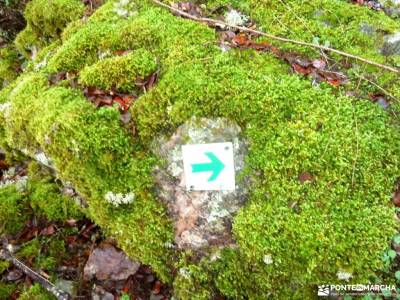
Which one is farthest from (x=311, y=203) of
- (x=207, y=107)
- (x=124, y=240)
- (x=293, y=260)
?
(x=124, y=240)

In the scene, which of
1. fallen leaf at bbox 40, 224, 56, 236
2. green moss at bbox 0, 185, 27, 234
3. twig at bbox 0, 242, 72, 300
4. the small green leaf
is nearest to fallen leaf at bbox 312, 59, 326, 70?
the small green leaf

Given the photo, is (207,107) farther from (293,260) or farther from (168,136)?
(293,260)

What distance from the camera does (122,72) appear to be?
3393 mm

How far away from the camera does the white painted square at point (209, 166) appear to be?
9.84 ft

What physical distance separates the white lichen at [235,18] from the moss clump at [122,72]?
90cm

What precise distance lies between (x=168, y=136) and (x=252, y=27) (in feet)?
4.63

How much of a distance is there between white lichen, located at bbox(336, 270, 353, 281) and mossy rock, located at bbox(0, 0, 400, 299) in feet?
0.08

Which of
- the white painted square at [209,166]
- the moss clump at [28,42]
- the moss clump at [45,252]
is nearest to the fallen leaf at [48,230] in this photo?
the moss clump at [45,252]

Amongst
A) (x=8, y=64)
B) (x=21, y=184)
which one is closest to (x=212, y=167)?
(x=21, y=184)

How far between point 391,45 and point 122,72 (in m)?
2.45

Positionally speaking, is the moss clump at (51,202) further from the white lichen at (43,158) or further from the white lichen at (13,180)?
the white lichen at (43,158)

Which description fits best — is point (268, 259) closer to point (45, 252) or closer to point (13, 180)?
point (45, 252)

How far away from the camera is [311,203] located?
2.90 meters

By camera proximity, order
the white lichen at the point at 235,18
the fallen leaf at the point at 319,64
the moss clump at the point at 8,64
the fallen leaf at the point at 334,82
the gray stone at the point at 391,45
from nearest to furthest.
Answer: the fallen leaf at the point at 334,82
the fallen leaf at the point at 319,64
the gray stone at the point at 391,45
the white lichen at the point at 235,18
the moss clump at the point at 8,64
